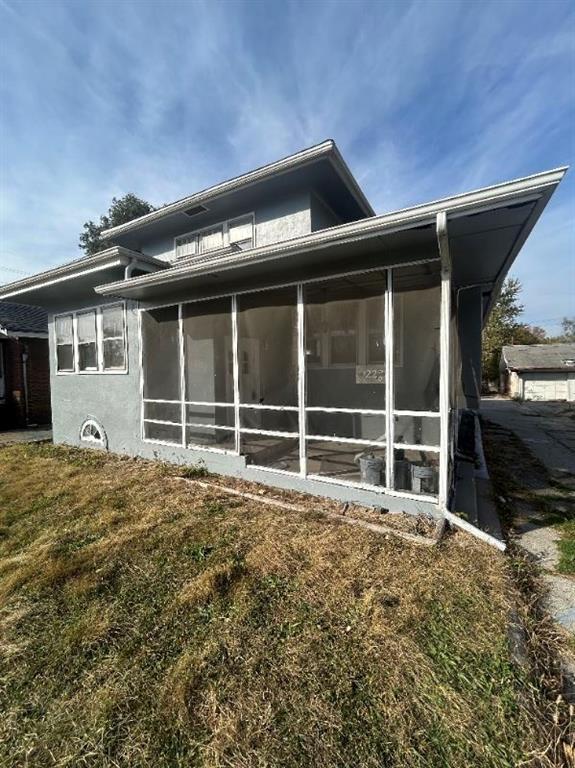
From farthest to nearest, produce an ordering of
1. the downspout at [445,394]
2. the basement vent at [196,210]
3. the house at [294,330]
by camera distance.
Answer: the basement vent at [196,210] → the house at [294,330] → the downspout at [445,394]

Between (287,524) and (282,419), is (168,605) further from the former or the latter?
(282,419)

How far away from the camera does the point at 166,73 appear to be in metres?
6.64

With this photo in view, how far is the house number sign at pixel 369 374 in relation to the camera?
469 cm

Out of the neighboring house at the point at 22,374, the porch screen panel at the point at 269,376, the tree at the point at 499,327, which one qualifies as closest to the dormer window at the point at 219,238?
the porch screen panel at the point at 269,376

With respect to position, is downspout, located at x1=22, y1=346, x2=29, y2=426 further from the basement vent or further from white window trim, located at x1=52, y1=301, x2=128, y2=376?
the basement vent

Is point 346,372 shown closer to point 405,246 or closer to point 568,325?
point 405,246

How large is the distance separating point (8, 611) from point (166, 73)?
8378 millimetres

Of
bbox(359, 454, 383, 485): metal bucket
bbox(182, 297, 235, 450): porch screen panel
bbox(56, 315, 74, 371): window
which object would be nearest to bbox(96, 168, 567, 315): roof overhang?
bbox(182, 297, 235, 450): porch screen panel

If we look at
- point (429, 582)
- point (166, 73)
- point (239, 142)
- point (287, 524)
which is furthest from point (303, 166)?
point (429, 582)

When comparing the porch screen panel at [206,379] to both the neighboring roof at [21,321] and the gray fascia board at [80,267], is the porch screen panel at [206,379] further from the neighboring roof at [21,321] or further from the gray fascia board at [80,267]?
the neighboring roof at [21,321]

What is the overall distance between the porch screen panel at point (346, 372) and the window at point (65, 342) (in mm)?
6118

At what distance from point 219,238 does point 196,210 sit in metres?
0.72

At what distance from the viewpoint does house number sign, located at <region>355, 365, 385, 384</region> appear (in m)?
4.69

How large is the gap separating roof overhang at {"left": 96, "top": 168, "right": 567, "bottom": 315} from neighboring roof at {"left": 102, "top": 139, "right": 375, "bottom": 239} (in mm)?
2588
